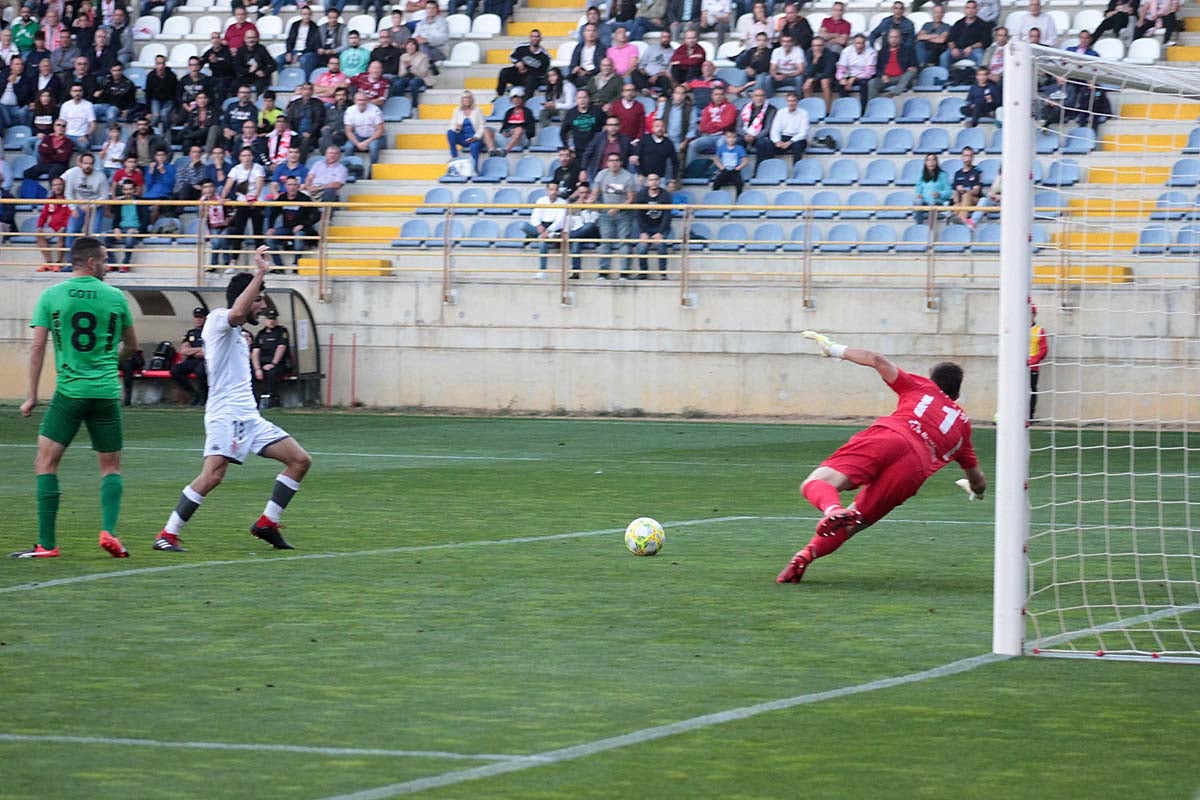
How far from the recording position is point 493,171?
3091cm

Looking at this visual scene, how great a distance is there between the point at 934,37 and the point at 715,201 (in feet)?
14.3

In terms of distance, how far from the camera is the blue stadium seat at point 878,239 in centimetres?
2747

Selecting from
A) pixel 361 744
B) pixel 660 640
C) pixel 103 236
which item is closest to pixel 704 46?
pixel 103 236

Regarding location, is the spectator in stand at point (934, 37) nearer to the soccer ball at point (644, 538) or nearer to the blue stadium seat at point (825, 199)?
the blue stadium seat at point (825, 199)

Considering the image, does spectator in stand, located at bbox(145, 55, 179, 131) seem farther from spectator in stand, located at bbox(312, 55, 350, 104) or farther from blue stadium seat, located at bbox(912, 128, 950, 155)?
blue stadium seat, located at bbox(912, 128, 950, 155)

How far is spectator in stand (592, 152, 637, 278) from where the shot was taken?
1119 inches

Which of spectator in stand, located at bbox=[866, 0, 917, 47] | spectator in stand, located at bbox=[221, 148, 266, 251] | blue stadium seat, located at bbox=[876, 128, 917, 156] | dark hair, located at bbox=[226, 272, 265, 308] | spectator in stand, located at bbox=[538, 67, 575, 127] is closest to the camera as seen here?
dark hair, located at bbox=[226, 272, 265, 308]

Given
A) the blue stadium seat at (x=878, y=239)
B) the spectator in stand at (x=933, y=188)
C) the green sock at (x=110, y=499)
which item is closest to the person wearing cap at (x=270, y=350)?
the blue stadium seat at (x=878, y=239)

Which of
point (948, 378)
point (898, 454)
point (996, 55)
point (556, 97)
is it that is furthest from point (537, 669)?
point (556, 97)

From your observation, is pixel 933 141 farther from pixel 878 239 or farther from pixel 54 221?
pixel 54 221

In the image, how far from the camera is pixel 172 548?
12.0 metres

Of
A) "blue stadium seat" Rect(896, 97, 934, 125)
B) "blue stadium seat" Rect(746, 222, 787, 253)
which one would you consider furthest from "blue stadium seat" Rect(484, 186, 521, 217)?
"blue stadium seat" Rect(896, 97, 934, 125)

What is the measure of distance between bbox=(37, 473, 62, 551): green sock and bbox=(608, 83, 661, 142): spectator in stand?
18530 millimetres

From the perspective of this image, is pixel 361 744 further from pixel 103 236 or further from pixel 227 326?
pixel 103 236
